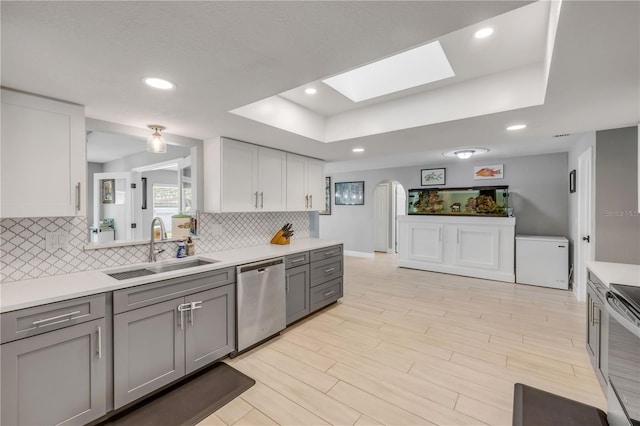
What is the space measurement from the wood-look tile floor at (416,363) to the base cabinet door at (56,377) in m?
0.76

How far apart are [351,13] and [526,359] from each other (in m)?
3.11

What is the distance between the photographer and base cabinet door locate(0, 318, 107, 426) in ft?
4.74

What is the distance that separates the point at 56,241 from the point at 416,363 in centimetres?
309

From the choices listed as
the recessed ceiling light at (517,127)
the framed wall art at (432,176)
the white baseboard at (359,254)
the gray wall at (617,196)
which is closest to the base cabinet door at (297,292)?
the recessed ceiling light at (517,127)

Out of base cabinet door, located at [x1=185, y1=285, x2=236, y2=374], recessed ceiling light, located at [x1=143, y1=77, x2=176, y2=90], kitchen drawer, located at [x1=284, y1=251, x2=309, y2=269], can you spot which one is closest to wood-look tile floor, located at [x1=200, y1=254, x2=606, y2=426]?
base cabinet door, located at [x1=185, y1=285, x2=236, y2=374]

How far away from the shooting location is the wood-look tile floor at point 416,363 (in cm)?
188

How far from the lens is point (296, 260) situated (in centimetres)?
317

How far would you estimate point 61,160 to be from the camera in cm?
189

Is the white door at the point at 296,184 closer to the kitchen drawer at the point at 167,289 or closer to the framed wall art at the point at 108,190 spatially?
the kitchen drawer at the point at 167,289

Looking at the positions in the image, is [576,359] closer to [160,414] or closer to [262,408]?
[262,408]

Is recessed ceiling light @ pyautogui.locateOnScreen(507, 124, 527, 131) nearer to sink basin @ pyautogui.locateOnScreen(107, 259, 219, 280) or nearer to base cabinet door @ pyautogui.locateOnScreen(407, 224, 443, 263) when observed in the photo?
base cabinet door @ pyautogui.locateOnScreen(407, 224, 443, 263)

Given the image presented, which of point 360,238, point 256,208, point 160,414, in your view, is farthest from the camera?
point 360,238

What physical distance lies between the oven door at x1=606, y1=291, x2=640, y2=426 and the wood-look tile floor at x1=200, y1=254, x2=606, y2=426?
42 cm

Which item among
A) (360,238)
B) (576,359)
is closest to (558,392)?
(576,359)
